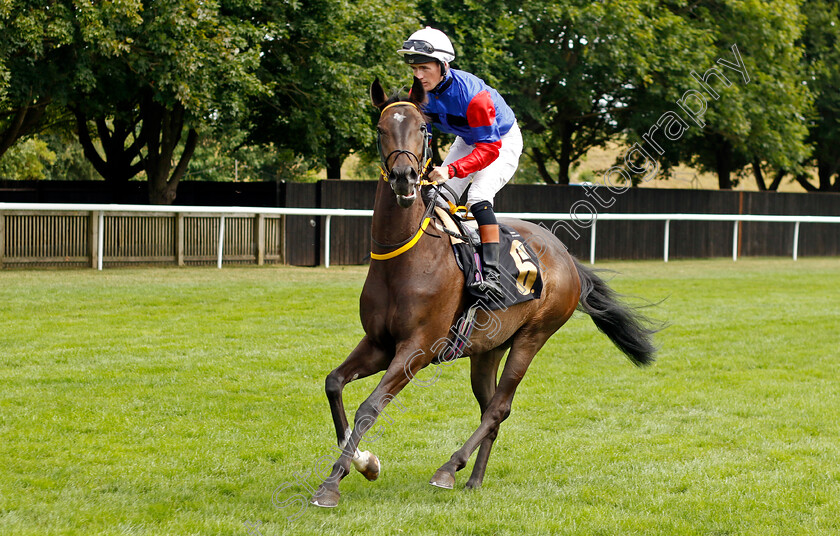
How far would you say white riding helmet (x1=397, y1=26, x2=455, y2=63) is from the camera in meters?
4.42

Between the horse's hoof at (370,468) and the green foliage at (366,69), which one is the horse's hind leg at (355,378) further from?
the green foliage at (366,69)

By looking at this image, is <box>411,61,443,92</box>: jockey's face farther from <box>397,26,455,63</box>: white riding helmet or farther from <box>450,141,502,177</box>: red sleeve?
<box>450,141,502,177</box>: red sleeve

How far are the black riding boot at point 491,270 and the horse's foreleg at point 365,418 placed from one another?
0.67 meters

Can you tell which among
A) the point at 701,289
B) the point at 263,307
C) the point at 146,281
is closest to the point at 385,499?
the point at 263,307

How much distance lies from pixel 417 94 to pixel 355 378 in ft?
4.67

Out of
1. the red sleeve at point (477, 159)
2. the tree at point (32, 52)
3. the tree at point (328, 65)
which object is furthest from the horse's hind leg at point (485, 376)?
the tree at point (328, 65)

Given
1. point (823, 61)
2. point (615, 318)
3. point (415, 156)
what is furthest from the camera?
point (823, 61)

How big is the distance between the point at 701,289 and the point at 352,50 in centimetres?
761

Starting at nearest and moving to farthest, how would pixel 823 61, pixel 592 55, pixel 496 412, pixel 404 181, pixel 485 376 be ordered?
pixel 404 181 → pixel 496 412 → pixel 485 376 → pixel 592 55 → pixel 823 61

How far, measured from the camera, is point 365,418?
13.2ft

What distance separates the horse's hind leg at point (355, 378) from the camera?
4.19 metres

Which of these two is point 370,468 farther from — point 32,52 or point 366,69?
point 366,69

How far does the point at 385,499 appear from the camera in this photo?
14.2ft

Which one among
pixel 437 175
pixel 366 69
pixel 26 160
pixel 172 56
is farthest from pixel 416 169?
pixel 26 160
